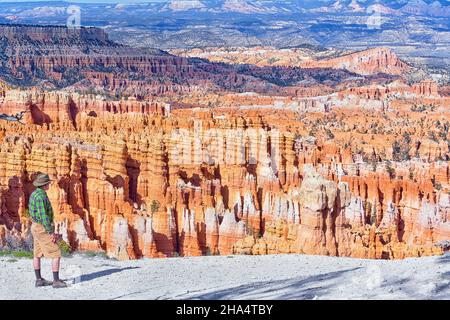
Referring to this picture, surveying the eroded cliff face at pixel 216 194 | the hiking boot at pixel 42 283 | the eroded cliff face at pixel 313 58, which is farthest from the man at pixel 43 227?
the eroded cliff face at pixel 313 58

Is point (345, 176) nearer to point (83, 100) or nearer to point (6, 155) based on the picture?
point (6, 155)

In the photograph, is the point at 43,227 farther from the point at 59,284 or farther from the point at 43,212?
the point at 59,284

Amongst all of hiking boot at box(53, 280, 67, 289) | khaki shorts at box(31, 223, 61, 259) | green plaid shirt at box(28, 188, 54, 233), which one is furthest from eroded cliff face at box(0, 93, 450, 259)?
green plaid shirt at box(28, 188, 54, 233)

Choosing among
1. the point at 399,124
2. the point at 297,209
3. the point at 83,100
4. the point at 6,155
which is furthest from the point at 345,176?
the point at 399,124

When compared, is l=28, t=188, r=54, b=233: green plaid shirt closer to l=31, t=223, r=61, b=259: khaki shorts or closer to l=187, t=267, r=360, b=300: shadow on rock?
l=31, t=223, r=61, b=259: khaki shorts

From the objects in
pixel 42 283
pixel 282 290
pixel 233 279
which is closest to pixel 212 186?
pixel 233 279
